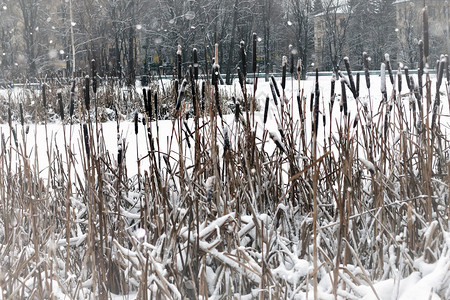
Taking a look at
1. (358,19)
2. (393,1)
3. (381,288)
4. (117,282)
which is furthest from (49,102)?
(393,1)

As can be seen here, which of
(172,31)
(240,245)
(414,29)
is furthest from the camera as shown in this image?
(414,29)

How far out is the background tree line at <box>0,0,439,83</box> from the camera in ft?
39.1

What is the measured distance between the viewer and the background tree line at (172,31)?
1192cm

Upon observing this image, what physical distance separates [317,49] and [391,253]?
88.7ft

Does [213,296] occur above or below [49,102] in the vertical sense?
below

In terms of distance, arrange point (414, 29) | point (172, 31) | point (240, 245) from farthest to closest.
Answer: point (414, 29) → point (172, 31) → point (240, 245)

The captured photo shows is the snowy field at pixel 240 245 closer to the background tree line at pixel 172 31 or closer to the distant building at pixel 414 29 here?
the background tree line at pixel 172 31

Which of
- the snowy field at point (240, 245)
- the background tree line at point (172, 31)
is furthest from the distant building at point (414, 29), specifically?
the snowy field at point (240, 245)

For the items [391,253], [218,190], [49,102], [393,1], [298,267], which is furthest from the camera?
[393,1]

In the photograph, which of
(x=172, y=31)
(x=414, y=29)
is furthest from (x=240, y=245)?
(x=414, y=29)

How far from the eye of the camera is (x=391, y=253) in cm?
111

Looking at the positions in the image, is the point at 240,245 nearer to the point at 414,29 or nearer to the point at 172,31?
the point at 172,31

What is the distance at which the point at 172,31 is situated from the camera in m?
14.0

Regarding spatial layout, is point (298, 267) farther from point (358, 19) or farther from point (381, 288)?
point (358, 19)
